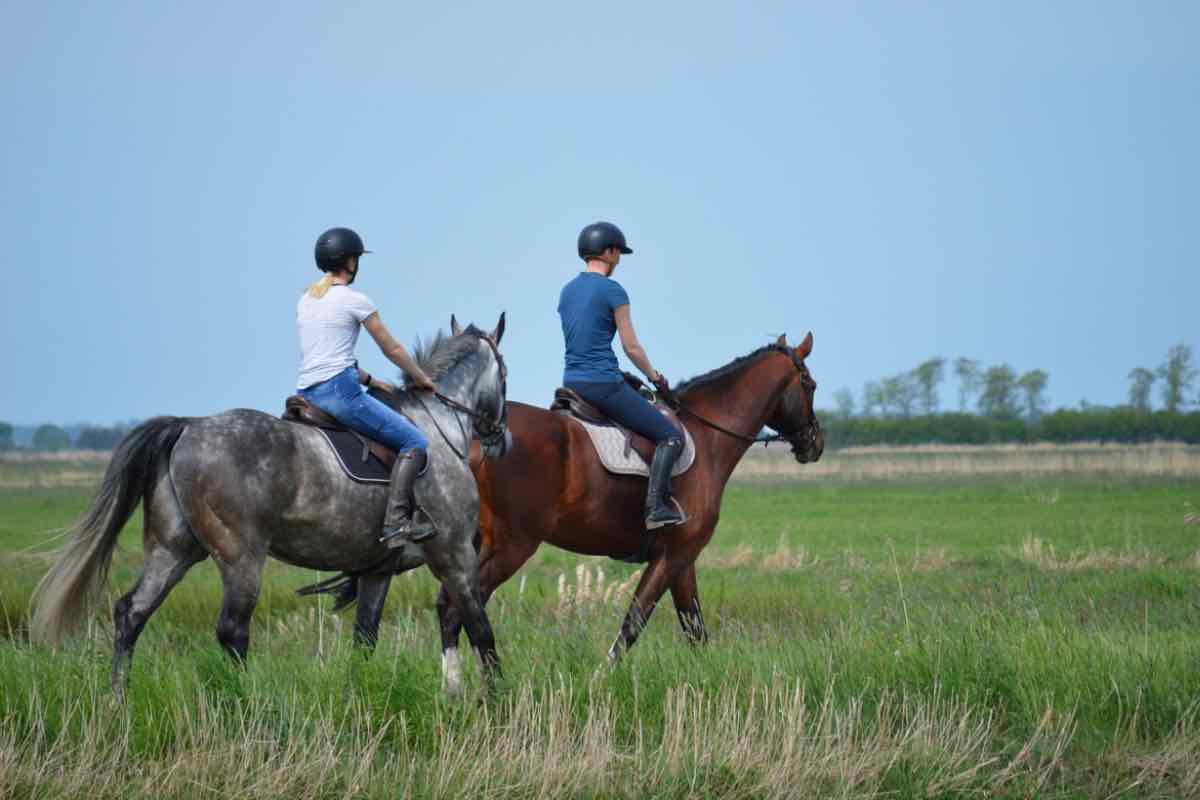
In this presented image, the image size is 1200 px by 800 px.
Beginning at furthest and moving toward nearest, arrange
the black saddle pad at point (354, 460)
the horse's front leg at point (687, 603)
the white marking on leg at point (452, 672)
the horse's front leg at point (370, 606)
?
the horse's front leg at point (687, 603) → the horse's front leg at point (370, 606) → the black saddle pad at point (354, 460) → the white marking on leg at point (452, 672)

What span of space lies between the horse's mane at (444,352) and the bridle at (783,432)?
2.01m

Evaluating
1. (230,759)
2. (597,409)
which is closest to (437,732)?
(230,759)

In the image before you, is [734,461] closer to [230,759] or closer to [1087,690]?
[1087,690]

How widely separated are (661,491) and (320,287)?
9.63 feet

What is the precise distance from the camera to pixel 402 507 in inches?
340

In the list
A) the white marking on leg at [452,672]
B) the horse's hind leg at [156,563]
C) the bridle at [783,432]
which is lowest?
the white marking on leg at [452,672]

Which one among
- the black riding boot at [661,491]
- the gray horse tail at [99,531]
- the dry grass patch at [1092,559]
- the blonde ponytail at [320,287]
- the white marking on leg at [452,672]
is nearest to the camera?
the white marking on leg at [452,672]

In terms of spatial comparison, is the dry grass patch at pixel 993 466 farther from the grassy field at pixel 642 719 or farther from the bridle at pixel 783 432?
the grassy field at pixel 642 719

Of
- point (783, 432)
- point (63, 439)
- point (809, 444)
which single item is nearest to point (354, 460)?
point (783, 432)

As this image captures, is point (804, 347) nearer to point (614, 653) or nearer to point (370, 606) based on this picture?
point (614, 653)

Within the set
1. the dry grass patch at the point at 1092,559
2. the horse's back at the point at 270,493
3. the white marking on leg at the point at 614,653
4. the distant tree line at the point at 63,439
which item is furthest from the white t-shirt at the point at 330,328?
the distant tree line at the point at 63,439

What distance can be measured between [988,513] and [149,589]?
999 inches

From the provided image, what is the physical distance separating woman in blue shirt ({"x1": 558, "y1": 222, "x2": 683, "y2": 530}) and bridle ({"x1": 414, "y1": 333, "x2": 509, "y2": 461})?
90 cm

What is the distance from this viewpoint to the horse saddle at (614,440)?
10.3 meters
